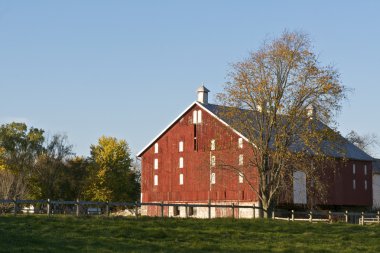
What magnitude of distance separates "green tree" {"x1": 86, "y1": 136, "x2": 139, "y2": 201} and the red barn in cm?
1559

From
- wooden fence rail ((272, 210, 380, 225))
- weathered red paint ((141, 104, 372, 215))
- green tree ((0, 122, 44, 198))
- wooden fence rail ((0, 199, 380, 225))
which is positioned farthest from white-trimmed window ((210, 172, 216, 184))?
green tree ((0, 122, 44, 198))

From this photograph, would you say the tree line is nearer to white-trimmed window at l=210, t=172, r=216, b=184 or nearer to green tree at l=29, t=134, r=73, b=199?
green tree at l=29, t=134, r=73, b=199

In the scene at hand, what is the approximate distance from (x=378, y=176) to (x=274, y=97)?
1496 inches

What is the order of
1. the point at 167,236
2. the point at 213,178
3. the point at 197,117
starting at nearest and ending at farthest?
the point at 167,236 → the point at 213,178 → the point at 197,117

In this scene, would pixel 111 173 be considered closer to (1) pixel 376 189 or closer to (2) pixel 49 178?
Answer: (2) pixel 49 178

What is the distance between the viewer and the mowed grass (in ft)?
81.6

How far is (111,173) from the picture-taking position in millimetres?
85875

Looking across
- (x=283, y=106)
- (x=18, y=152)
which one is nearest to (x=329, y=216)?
(x=283, y=106)

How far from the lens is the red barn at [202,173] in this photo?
58984 mm

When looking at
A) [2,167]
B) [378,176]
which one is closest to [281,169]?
[378,176]

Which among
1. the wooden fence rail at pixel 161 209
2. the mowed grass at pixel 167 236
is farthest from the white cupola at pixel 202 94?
the mowed grass at pixel 167 236

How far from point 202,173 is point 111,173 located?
90.0 feet

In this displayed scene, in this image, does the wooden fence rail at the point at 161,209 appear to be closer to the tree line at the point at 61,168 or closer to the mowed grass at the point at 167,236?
the mowed grass at the point at 167,236

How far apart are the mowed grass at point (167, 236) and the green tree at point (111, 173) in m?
47.6
